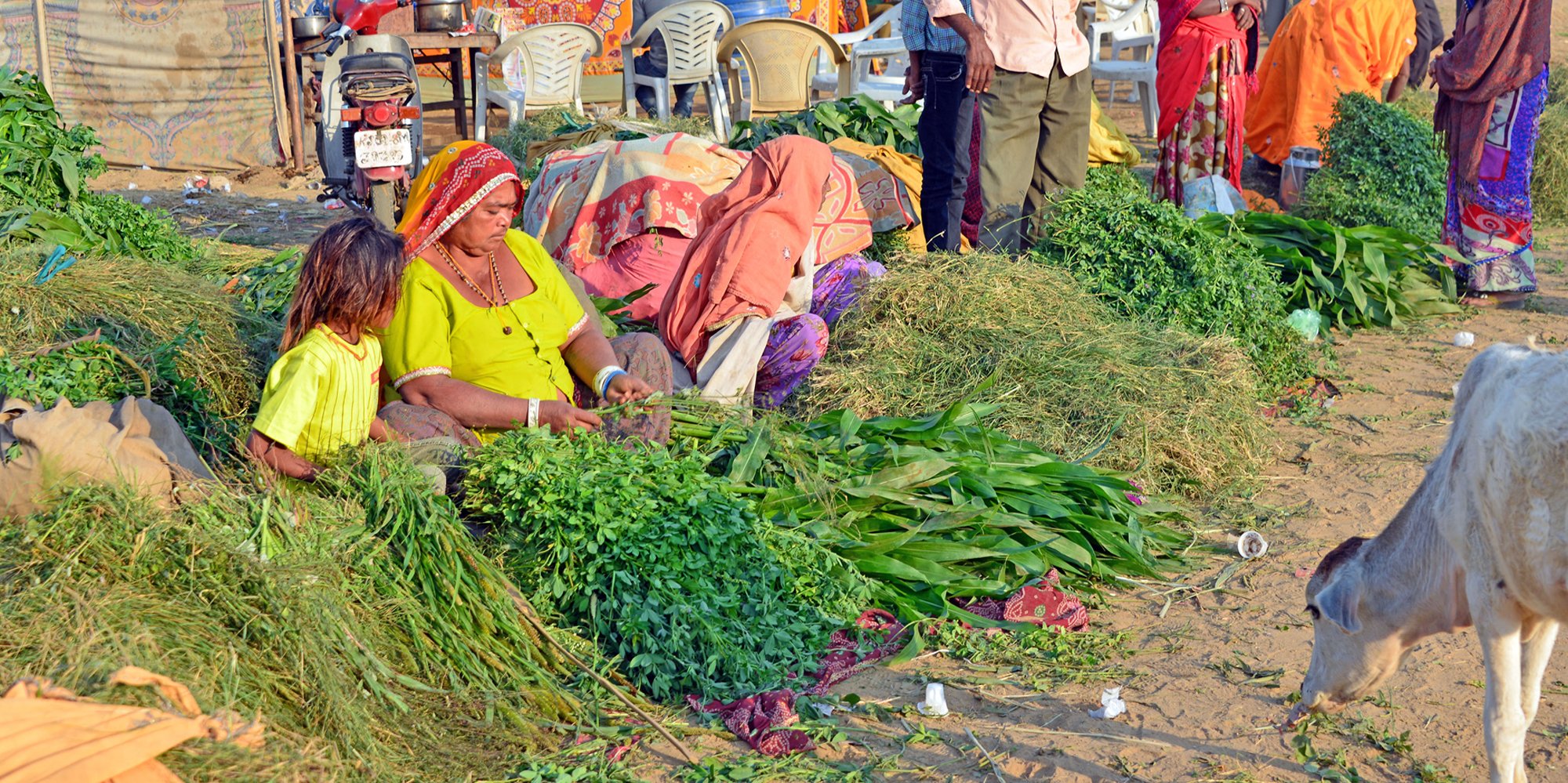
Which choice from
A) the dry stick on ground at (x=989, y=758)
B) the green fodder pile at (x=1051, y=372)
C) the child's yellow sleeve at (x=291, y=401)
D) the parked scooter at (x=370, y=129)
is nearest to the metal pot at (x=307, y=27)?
the parked scooter at (x=370, y=129)

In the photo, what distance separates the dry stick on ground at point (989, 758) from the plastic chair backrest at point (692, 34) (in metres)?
7.37

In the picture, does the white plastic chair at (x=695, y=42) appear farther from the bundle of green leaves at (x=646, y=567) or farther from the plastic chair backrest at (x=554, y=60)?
the bundle of green leaves at (x=646, y=567)

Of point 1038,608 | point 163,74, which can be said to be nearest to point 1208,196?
point 1038,608

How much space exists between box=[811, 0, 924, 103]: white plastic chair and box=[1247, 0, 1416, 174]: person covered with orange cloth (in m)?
2.76

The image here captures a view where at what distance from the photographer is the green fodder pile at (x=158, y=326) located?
4059mm

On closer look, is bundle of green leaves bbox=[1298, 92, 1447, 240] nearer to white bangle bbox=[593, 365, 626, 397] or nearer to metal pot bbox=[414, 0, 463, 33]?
white bangle bbox=[593, 365, 626, 397]

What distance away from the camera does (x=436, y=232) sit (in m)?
3.89

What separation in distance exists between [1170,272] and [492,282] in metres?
3.16

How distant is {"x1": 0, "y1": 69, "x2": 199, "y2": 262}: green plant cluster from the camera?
218 inches

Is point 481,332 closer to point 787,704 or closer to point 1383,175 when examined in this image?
point 787,704

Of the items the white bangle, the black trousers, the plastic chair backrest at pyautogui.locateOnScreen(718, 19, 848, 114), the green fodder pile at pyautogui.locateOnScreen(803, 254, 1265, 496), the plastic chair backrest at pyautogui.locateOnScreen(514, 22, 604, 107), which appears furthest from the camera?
the plastic chair backrest at pyautogui.locateOnScreen(514, 22, 604, 107)

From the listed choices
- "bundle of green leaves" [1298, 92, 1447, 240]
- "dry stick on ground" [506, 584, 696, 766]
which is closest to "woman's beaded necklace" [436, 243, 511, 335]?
"dry stick on ground" [506, 584, 696, 766]

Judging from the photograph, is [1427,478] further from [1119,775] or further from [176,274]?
[176,274]

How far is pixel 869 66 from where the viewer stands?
11375 millimetres
